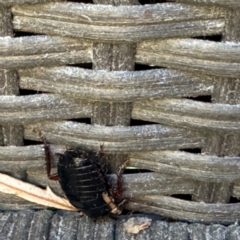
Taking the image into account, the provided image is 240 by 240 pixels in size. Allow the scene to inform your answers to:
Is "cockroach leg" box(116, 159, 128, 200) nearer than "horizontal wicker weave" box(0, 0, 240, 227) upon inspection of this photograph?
No

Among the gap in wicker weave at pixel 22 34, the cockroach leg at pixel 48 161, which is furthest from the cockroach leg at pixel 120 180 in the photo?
the gap in wicker weave at pixel 22 34

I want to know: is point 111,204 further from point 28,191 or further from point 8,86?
Result: point 8,86

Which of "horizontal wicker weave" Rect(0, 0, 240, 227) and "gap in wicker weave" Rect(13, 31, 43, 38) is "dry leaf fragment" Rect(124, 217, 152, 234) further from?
"gap in wicker weave" Rect(13, 31, 43, 38)

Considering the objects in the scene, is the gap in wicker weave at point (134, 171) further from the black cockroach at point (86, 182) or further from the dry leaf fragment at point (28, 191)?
the dry leaf fragment at point (28, 191)

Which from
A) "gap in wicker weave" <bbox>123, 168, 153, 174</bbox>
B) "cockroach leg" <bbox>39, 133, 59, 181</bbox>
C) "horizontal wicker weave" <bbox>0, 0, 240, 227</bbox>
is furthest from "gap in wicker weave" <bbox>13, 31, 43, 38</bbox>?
"gap in wicker weave" <bbox>123, 168, 153, 174</bbox>

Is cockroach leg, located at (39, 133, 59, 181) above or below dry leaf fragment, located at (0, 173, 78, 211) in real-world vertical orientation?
above

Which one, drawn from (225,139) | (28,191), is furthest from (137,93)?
(28,191)

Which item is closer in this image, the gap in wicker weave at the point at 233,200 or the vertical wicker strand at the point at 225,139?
the vertical wicker strand at the point at 225,139
